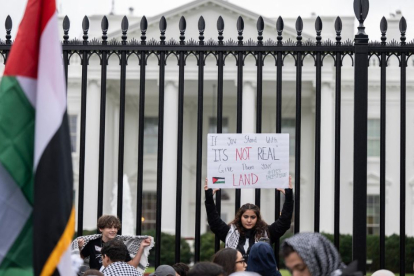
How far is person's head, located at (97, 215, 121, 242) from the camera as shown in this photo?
7742mm

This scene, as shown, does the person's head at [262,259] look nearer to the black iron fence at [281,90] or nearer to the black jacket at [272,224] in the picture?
the black jacket at [272,224]

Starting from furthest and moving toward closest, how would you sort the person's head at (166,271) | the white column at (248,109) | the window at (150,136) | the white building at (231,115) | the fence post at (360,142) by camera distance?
the window at (150,136) < the white column at (248,109) < the white building at (231,115) < the fence post at (360,142) < the person's head at (166,271)

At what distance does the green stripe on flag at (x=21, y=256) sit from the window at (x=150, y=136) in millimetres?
33025

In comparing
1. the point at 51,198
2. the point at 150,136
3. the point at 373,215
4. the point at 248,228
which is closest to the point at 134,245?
the point at 248,228

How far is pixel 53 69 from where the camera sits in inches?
159

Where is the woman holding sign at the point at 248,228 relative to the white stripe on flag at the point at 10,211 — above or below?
below

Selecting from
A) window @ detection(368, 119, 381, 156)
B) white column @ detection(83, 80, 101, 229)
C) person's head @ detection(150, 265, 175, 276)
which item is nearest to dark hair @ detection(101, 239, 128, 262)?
person's head @ detection(150, 265, 175, 276)

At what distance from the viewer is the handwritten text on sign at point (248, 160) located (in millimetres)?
8164

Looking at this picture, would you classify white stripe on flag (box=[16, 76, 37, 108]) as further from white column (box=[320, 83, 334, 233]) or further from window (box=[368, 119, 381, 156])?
window (box=[368, 119, 381, 156])

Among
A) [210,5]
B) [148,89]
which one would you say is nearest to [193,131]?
[148,89]

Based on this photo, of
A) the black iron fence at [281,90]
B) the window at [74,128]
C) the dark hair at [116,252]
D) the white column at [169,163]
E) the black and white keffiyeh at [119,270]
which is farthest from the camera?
the window at [74,128]

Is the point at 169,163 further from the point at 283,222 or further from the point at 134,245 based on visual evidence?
the point at 283,222

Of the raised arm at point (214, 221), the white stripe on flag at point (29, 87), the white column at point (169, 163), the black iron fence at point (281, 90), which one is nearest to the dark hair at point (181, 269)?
the raised arm at point (214, 221)

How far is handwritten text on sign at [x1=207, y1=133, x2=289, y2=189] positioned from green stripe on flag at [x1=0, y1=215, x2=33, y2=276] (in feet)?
13.8
